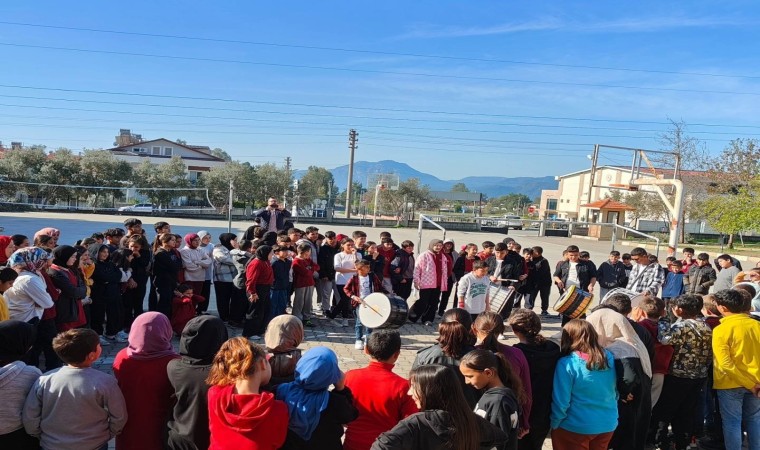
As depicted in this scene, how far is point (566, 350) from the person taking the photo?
3691 mm

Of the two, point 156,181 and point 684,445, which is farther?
point 156,181

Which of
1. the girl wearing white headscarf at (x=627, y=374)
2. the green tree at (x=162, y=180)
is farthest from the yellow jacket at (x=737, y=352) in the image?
the green tree at (x=162, y=180)

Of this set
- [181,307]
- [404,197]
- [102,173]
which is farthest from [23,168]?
[181,307]

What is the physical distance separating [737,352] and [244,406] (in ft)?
13.5

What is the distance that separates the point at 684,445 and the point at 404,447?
3909 millimetres

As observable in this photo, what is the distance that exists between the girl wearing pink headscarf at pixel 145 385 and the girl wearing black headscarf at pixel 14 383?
0.48 metres

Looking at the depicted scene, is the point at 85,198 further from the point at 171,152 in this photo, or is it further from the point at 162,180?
the point at 171,152

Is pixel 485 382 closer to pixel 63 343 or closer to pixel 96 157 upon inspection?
pixel 63 343

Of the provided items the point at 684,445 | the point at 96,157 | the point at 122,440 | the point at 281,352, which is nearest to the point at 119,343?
the point at 122,440

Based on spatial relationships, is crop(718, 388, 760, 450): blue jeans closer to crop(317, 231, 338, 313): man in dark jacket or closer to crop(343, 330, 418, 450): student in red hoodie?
crop(343, 330, 418, 450): student in red hoodie

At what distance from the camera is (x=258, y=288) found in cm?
752

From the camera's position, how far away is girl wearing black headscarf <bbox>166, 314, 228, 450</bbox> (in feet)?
9.86

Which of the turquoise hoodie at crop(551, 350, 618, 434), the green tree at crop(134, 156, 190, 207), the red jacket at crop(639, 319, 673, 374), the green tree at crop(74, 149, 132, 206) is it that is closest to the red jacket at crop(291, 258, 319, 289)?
the red jacket at crop(639, 319, 673, 374)

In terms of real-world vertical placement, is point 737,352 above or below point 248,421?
above
